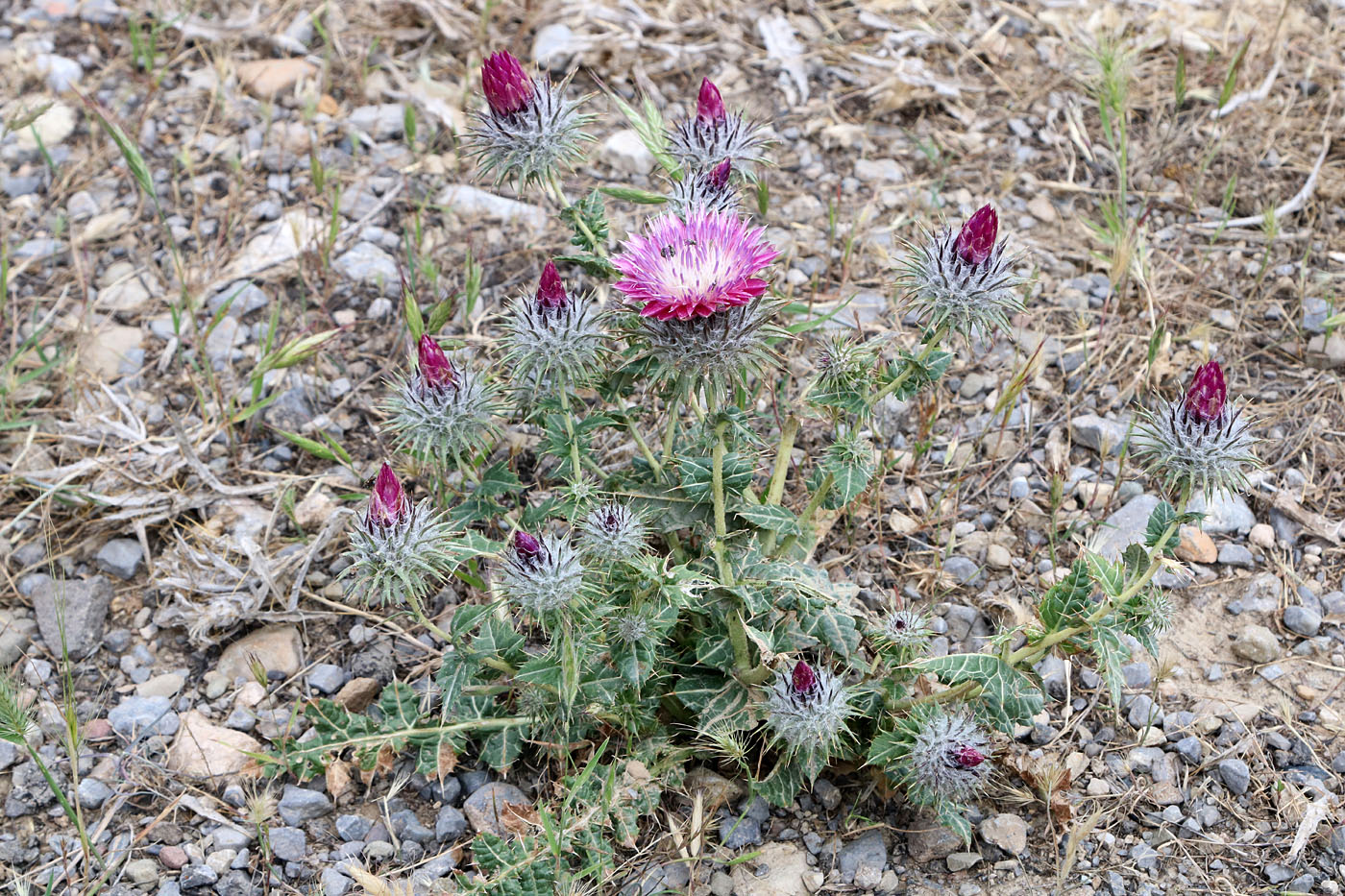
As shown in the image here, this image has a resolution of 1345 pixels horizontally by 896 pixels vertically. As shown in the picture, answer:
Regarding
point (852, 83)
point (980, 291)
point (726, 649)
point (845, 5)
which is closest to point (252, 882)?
point (726, 649)

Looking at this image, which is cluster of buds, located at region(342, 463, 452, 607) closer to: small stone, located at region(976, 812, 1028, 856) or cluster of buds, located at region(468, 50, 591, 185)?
cluster of buds, located at region(468, 50, 591, 185)

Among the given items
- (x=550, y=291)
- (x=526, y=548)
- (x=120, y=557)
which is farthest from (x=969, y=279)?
(x=120, y=557)

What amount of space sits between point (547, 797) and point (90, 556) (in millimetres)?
1978

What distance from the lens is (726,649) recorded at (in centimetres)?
318

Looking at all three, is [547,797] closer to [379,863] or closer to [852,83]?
[379,863]

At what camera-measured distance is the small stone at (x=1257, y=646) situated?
11.8ft

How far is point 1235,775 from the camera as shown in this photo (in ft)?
10.9

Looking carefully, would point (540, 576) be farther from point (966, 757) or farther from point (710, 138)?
point (710, 138)

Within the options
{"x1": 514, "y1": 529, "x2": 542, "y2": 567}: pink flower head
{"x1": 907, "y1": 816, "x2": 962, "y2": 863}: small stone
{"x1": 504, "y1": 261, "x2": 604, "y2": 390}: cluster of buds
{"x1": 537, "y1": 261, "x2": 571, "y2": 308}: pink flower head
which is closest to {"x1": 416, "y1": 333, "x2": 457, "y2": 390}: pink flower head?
{"x1": 504, "y1": 261, "x2": 604, "y2": 390}: cluster of buds

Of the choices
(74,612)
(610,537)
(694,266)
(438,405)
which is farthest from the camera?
(74,612)

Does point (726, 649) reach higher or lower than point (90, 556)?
higher

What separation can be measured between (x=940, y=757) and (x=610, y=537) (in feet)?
3.39

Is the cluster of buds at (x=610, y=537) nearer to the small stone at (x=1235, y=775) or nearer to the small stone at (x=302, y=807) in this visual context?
the small stone at (x=302, y=807)

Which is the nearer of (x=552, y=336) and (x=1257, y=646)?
(x=552, y=336)
